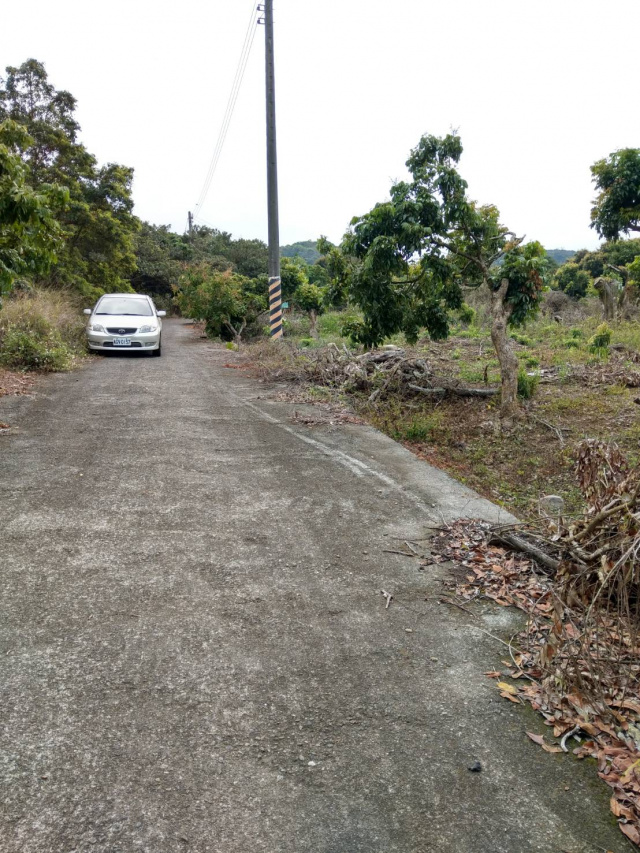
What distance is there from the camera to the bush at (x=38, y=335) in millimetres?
10578

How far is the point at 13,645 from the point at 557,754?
2.30 meters

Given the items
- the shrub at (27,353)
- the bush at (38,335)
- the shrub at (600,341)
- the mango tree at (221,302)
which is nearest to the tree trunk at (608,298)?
the shrub at (600,341)

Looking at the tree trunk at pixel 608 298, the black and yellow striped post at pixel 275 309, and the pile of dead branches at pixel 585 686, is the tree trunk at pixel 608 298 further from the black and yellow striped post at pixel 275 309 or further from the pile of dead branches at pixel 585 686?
the pile of dead branches at pixel 585 686

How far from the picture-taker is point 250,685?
2605mm

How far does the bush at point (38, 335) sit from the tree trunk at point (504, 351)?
739 centimetres

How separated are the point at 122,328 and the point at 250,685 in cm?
1214

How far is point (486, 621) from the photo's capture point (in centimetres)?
324

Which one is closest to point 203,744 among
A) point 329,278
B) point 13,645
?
point 13,645

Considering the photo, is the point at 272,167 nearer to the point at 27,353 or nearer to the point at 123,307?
→ the point at 123,307

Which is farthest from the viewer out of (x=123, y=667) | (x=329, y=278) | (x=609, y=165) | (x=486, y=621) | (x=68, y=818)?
(x=609, y=165)

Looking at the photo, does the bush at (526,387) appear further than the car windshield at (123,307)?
No

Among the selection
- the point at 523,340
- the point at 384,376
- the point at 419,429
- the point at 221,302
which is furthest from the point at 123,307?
the point at 523,340

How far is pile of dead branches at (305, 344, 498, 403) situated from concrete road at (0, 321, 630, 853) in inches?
189

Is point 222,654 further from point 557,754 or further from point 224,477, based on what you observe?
point 224,477
